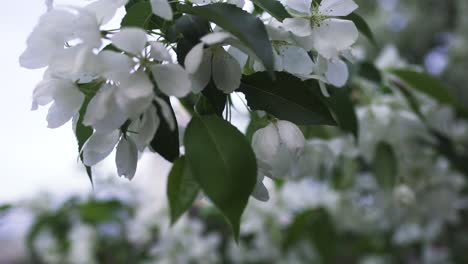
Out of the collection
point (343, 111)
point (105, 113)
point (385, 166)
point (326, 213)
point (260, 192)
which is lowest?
point (326, 213)

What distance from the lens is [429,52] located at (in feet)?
14.0

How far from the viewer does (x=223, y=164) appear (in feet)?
1.27

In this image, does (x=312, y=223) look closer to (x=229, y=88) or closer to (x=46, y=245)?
(x=229, y=88)

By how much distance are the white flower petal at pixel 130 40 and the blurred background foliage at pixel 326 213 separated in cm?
26

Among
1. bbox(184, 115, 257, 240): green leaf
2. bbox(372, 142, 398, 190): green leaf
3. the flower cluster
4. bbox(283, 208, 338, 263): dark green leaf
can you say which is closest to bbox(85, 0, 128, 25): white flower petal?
the flower cluster

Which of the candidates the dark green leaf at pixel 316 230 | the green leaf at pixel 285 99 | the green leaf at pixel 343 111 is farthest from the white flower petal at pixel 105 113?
the dark green leaf at pixel 316 230

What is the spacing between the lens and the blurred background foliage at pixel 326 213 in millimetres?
1079

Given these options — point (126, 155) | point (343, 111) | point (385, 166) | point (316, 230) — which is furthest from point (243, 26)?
point (316, 230)

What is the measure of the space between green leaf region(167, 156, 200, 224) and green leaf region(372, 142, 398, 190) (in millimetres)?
525

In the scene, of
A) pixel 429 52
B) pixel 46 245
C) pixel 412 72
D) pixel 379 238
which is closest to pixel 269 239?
pixel 379 238

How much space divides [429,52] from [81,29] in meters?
4.31

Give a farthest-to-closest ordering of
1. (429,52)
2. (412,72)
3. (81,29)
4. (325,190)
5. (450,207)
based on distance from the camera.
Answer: (429,52)
(325,190)
(450,207)
(412,72)
(81,29)

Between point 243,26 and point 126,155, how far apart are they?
14cm

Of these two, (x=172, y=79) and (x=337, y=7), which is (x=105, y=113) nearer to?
Result: (x=172, y=79)
